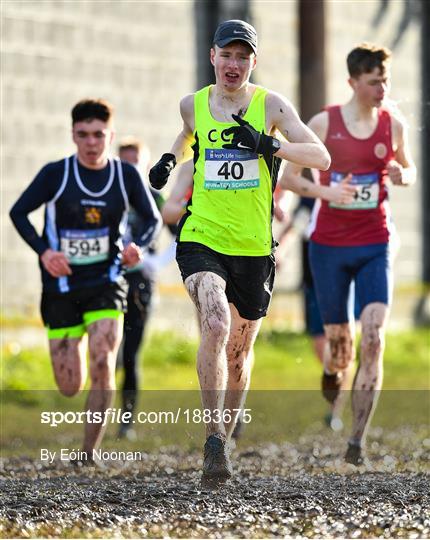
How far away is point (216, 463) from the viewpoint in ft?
23.4

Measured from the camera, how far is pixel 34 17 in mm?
15922

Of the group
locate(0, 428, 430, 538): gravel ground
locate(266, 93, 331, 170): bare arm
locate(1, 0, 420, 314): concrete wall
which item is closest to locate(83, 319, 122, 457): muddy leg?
locate(0, 428, 430, 538): gravel ground

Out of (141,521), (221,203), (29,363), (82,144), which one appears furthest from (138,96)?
(141,521)

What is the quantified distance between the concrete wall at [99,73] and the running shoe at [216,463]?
8.73 metres

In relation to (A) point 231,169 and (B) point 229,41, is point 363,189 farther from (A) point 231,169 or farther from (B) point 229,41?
(B) point 229,41

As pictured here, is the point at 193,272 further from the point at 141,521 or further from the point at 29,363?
the point at 29,363

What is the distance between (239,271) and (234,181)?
0.46 metres

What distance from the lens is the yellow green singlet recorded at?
7.77 m

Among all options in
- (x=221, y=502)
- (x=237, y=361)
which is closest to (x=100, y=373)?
(x=237, y=361)

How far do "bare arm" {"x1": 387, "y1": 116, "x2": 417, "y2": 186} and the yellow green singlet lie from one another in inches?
61.7

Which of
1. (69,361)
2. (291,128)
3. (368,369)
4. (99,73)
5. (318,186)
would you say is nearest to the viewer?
(291,128)

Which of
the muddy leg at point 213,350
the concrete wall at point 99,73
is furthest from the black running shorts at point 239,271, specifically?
the concrete wall at point 99,73

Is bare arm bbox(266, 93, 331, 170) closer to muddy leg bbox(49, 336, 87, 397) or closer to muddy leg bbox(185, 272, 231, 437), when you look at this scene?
muddy leg bbox(185, 272, 231, 437)

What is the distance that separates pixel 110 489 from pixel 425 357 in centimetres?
1111
